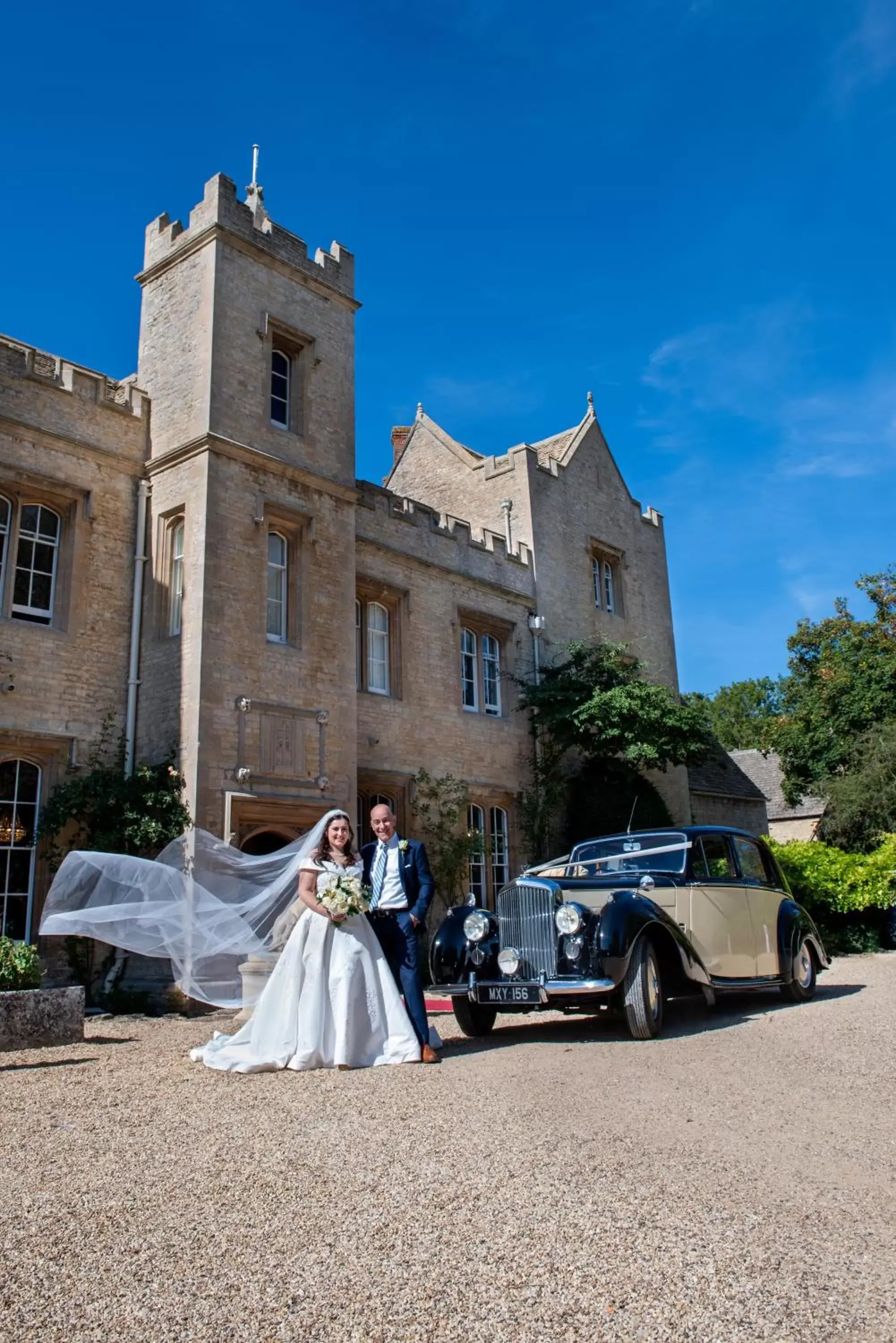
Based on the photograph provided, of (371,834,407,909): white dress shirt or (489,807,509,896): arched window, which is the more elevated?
(489,807,509,896): arched window

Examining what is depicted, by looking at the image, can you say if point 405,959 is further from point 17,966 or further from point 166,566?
point 166,566

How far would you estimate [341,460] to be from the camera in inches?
615

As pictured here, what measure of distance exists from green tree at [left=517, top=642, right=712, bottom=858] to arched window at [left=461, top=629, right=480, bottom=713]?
0.93 meters

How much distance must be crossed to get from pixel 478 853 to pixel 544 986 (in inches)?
375

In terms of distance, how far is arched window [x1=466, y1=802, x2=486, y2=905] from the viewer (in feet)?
55.6

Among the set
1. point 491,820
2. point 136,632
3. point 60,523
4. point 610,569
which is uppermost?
point 610,569

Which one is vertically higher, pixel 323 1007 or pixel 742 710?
pixel 742 710

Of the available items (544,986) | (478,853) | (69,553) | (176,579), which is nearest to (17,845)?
(69,553)

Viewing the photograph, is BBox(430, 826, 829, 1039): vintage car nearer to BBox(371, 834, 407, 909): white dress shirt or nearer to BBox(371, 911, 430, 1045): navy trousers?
BBox(371, 911, 430, 1045): navy trousers

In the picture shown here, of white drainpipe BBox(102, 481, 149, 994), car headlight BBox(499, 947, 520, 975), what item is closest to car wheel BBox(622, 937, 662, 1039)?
car headlight BBox(499, 947, 520, 975)

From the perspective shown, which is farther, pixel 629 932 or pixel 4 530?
pixel 4 530

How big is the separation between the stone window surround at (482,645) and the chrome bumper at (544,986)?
9528 mm

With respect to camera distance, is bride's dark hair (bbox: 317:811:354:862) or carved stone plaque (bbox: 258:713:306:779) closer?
bride's dark hair (bbox: 317:811:354:862)

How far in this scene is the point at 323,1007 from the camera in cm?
705
